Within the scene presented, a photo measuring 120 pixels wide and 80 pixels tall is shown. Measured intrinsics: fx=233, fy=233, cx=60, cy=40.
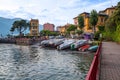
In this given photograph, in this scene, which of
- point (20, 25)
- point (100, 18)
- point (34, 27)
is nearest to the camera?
point (100, 18)

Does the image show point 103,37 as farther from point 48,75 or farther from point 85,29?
point 48,75

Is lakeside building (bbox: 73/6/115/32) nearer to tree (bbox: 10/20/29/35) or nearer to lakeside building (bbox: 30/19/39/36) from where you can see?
tree (bbox: 10/20/29/35)

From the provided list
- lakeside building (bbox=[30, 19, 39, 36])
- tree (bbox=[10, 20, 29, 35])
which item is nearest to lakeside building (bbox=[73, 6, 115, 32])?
tree (bbox=[10, 20, 29, 35])

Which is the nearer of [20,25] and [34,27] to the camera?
[20,25]

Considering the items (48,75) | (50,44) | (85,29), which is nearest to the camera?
(48,75)

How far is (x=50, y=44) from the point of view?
73.6 m

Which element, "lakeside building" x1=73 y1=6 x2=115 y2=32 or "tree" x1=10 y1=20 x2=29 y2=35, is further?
"tree" x1=10 y1=20 x2=29 y2=35

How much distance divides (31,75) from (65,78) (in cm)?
399

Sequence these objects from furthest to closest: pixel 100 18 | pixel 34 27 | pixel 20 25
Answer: pixel 34 27 < pixel 20 25 < pixel 100 18

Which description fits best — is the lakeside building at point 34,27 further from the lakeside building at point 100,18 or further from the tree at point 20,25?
the lakeside building at point 100,18

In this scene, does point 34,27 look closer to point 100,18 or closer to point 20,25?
Answer: point 20,25

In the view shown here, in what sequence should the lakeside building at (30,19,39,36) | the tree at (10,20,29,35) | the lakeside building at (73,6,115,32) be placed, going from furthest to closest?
the lakeside building at (30,19,39,36), the tree at (10,20,29,35), the lakeside building at (73,6,115,32)

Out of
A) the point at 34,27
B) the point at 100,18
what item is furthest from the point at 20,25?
the point at 100,18

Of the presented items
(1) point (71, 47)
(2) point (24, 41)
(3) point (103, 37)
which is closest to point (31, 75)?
(1) point (71, 47)
